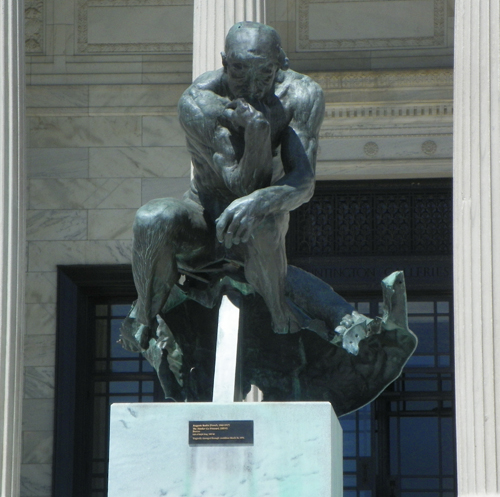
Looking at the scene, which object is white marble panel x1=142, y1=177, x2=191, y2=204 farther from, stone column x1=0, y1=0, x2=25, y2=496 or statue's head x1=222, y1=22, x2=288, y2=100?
statue's head x1=222, y1=22, x2=288, y2=100

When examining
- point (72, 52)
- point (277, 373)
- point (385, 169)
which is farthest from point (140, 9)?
point (277, 373)

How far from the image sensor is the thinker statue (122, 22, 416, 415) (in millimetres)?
5578

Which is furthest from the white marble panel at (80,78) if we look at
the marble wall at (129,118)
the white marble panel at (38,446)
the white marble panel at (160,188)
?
the white marble panel at (38,446)

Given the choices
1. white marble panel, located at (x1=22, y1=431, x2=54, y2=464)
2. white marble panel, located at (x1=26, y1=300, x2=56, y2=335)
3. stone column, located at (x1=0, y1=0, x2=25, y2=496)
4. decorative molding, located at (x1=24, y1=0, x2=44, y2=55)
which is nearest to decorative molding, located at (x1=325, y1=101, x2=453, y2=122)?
decorative molding, located at (x1=24, y1=0, x2=44, y2=55)

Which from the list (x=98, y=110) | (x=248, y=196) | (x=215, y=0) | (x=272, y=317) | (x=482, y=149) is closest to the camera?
(x=248, y=196)

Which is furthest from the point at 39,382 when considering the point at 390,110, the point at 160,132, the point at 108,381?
the point at 390,110

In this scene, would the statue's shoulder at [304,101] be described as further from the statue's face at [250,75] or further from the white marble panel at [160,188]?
the white marble panel at [160,188]

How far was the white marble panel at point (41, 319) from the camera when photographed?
16.5 metres

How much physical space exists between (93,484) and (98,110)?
475 centimetres

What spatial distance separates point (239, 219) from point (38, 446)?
1141cm

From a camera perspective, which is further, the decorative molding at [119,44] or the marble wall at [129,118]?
the decorative molding at [119,44]

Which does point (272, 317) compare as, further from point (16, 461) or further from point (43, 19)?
point (43, 19)

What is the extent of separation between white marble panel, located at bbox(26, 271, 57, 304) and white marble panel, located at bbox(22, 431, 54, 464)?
1627 mm

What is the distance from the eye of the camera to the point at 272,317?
5.84 meters
